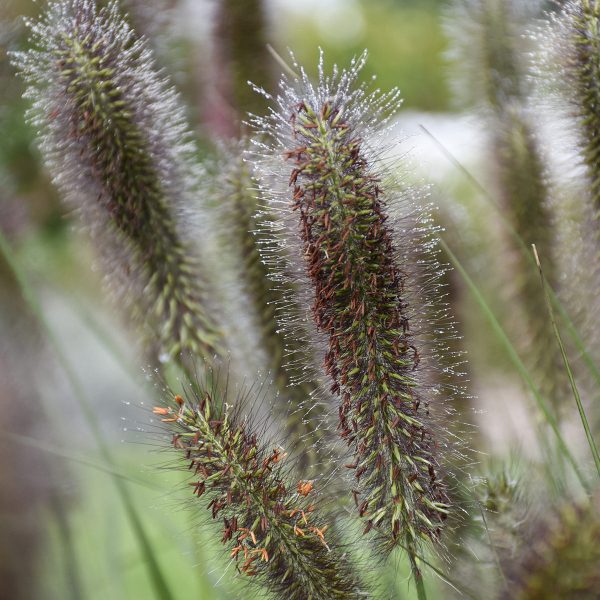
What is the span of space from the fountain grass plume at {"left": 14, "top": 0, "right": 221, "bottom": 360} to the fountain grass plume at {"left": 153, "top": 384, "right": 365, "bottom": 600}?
420mm

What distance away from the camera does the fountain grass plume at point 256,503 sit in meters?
0.73

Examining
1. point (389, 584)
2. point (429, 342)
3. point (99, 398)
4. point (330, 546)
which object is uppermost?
point (429, 342)

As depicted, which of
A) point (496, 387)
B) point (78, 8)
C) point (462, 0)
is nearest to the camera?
point (78, 8)

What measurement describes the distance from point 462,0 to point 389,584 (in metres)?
1.12

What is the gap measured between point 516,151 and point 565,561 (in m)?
0.88

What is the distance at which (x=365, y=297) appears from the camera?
75 cm

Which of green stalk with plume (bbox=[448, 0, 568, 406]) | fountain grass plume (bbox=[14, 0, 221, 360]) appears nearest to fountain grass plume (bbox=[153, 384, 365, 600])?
fountain grass plume (bbox=[14, 0, 221, 360])

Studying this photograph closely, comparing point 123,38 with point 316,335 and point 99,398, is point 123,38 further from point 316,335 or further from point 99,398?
point 99,398

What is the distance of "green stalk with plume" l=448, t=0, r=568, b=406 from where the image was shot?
1.32m

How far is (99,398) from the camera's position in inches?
128

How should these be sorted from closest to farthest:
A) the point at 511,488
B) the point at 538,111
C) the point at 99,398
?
the point at 511,488 < the point at 538,111 < the point at 99,398

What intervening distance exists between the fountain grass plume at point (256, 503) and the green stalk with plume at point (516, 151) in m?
0.65

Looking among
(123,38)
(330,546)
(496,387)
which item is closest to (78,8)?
(123,38)

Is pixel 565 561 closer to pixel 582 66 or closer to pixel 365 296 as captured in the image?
pixel 365 296
